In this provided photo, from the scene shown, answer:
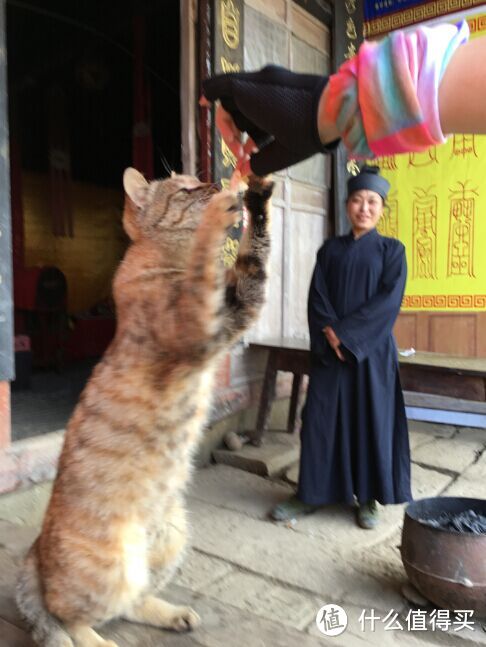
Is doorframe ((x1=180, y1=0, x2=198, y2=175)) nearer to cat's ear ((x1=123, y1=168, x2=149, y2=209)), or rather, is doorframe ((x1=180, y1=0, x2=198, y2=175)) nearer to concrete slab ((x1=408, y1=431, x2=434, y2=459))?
cat's ear ((x1=123, y1=168, x2=149, y2=209))

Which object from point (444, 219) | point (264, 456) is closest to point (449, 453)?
point (264, 456)

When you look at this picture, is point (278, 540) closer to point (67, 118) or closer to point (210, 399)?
point (210, 399)

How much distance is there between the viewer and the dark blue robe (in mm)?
3176

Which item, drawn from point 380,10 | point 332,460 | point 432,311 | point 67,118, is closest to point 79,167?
point 67,118

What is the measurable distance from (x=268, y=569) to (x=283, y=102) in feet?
7.70

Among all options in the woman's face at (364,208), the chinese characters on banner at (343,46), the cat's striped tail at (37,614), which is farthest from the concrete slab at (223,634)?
the chinese characters on banner at (343,46)

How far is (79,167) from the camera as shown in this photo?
8.45 meters

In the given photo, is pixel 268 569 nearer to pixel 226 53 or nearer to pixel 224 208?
pixel 224 208

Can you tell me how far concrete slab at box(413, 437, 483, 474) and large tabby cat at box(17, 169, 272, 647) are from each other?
291 centimetres

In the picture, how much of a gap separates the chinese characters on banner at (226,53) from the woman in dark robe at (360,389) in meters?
1.13

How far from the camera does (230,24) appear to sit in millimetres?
4230

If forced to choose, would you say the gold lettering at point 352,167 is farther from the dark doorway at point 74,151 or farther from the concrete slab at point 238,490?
the concrete slab at point 238,490

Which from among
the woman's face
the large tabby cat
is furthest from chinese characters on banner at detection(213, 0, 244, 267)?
the large tabby cat

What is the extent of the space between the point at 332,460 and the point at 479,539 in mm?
1153
